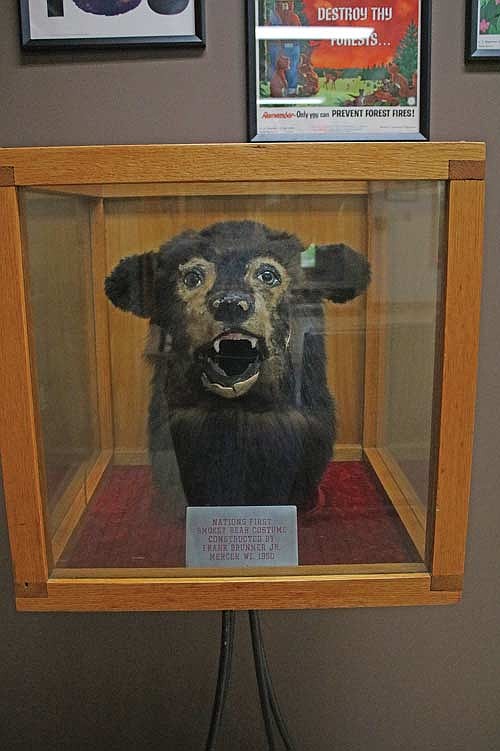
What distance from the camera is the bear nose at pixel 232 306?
0.84 m

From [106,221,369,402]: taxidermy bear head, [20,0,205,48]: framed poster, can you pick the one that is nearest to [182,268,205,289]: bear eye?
[106,221,369,402]: taxidermy bear head

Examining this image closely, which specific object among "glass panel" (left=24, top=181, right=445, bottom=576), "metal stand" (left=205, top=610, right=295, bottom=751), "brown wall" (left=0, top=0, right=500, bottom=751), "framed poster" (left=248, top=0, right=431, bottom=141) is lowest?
"brown wall" (left=0, top=0, right=500, bottom=751)

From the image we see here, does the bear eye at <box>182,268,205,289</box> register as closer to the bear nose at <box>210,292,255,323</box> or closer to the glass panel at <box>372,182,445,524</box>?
the bear nose at <box>210,292,255,323</box>

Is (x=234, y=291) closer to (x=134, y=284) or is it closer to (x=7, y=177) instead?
(x=134, y=284)

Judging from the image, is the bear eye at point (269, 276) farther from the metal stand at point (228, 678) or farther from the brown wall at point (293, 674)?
the brown wall at point (293, 674)

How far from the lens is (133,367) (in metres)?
0.90

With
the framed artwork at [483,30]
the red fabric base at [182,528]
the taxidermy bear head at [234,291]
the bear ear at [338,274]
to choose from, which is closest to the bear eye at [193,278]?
the taxidermy bear head at [234,291]

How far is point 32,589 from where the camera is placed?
854mm

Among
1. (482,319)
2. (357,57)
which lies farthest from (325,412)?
(357,57)

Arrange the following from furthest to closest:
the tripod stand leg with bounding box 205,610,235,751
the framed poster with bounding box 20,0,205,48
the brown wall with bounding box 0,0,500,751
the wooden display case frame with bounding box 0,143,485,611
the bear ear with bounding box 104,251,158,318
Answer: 1. the brown wall with bounding box 0,0,500,751
2. the framed poster with bounding box 20,0,205,48
3. the tripod stand leg with bounding box 205,610,235,751
4. the bear ear with bounding box 104,251,158,318
5. the wooden display case frame with bounding box 0,143,485,611

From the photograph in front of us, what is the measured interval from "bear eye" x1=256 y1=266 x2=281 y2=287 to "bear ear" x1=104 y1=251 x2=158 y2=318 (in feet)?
0.40

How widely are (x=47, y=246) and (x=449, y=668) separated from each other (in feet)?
3.42

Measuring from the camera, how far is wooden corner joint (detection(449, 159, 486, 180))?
30.4 inches

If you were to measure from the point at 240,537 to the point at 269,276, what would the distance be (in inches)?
11.8
